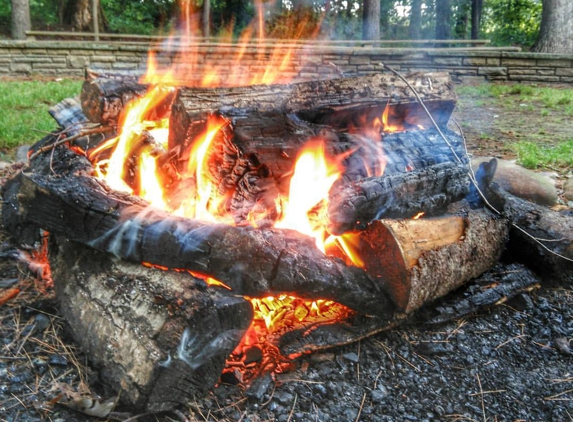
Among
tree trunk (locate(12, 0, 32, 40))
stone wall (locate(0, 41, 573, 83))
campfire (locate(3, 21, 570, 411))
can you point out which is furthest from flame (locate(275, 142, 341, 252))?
tree trunk (locate(12, 0, 32, 40))

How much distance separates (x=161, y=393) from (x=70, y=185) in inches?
46.7

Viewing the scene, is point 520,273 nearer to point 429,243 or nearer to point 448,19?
point 429,243

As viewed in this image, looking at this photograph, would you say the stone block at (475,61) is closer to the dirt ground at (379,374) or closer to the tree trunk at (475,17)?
the dirt ground at (379,374)

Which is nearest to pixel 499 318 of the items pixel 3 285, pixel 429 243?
pixel 429 243

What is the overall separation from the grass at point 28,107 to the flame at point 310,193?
341cm

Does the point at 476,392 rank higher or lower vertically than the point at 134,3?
lower

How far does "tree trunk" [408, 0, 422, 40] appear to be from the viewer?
25.0 m

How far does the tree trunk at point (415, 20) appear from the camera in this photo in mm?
25031

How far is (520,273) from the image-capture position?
3.50 metres

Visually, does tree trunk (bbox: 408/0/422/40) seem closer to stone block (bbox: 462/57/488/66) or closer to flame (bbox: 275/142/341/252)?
stone block (bbox: 462/57/488/66)

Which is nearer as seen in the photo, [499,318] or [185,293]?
[185,293]

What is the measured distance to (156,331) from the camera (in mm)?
2336

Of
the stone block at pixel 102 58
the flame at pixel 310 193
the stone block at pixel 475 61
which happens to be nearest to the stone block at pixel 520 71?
the stone block at pixel 475 61

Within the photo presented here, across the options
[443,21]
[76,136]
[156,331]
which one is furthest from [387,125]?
[443,21]
